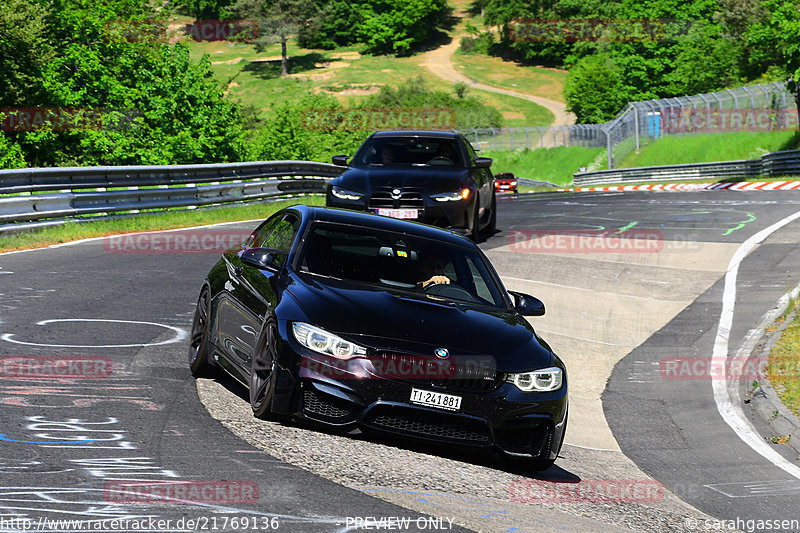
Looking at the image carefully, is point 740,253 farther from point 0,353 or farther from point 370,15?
point 370,15

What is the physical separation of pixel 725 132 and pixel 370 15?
105 meters

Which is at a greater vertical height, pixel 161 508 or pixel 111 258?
pixel 161 508

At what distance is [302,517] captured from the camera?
4934mm

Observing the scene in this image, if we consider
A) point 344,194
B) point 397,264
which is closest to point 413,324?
point 397,264

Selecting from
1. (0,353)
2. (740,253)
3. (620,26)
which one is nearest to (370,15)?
(620,26)

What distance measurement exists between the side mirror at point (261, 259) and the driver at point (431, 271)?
1043 millimetres

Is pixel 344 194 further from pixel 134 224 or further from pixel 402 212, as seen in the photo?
pixel 134 224

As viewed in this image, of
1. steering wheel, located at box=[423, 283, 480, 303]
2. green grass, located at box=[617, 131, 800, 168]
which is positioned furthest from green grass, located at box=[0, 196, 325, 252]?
green grass, located at box=[617, 131, 800, 168]

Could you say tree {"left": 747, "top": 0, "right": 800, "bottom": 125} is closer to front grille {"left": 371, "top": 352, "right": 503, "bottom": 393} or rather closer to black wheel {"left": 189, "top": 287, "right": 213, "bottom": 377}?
black wheel {"left": 189, "top": 287, "right": 213, "bottom": 377}

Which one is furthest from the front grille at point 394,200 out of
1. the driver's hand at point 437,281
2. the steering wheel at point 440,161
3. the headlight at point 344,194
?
the driver's hand at point 437,281

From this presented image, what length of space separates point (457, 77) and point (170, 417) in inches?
5202

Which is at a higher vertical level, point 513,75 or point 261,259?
point 261,259

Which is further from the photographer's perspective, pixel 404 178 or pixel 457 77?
pixel 457 77

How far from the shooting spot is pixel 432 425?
6.52 m
